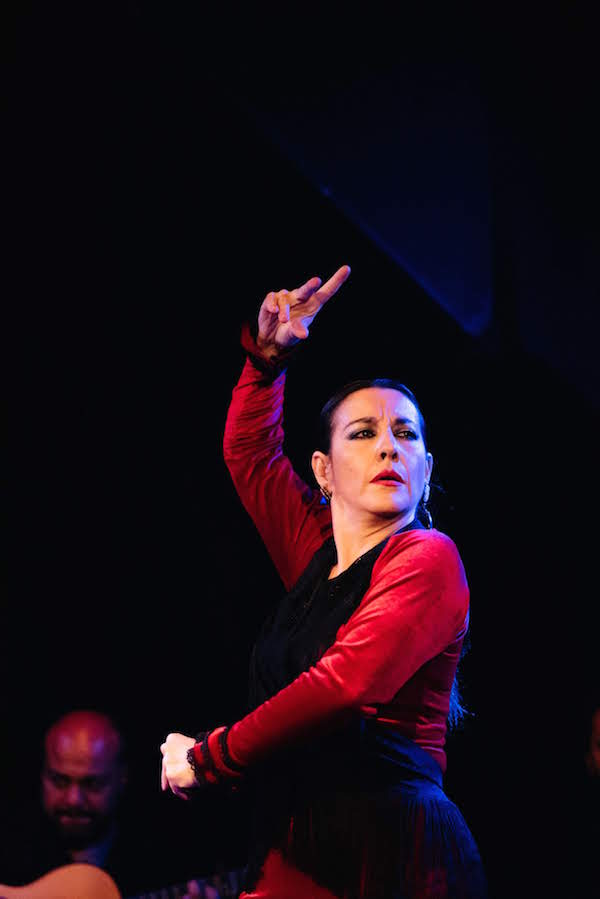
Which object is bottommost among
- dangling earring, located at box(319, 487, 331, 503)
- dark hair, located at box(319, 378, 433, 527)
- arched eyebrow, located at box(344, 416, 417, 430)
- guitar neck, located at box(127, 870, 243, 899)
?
guitar neck, located at box(127, 870, 243, 899)

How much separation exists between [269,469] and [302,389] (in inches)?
39.2

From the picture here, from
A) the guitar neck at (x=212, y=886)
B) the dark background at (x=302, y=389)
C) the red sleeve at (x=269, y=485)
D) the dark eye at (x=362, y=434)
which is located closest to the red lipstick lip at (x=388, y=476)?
the dark eye at (x=362, y=434)

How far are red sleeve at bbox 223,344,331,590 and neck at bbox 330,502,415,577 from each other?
0.25 m

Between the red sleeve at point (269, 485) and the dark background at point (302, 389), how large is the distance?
794 millimetres

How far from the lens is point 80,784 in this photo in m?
2.79

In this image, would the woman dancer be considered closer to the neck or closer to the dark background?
the neck

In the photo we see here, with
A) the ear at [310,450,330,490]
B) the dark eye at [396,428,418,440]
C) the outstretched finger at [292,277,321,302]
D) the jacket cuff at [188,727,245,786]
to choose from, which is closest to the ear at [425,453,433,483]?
the dark eye at [396,428,418,440]

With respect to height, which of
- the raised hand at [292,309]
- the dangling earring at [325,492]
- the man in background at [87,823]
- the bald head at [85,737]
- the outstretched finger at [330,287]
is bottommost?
the man in background at [87,823]

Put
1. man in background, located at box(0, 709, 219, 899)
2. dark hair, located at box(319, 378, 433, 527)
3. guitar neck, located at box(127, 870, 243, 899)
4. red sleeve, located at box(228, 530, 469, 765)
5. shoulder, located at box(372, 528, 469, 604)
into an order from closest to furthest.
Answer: red sleeve, located at box(228, 530, 469, 765)
shoulder, located at box(372, 528, 469, 604)
dark hair, located at box(319, 378, 433, 527)
guitar neck, located at box(127, 870, 243, 899)
man in background, located at box(0, 709, 219, 899)

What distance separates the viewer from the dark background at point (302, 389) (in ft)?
9.18

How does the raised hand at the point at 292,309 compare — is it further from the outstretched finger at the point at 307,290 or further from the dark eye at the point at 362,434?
the dark eye at the point at 362,434

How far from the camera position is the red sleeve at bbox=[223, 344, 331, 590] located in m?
2.13

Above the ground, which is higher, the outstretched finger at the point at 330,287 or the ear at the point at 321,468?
the outstretched finger at the point at 330,287

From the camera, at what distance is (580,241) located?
3.46 metres
